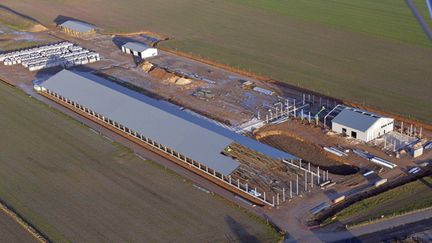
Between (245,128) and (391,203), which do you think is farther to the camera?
(245,128)

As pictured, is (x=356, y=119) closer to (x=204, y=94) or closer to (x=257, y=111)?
(x=257, y=111)

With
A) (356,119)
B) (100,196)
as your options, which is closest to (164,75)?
(356,119)

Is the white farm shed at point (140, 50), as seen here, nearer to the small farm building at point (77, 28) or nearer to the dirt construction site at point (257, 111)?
the dirt construction site at point (257, 111)

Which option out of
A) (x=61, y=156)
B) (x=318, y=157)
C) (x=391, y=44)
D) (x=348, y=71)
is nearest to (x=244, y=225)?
(x=318, y=157)

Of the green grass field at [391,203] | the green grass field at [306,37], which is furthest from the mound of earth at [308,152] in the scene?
the green grass field at [306,37]

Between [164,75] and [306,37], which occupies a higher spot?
[306,37]

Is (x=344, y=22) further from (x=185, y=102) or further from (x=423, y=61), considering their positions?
(x=185, y=102)
